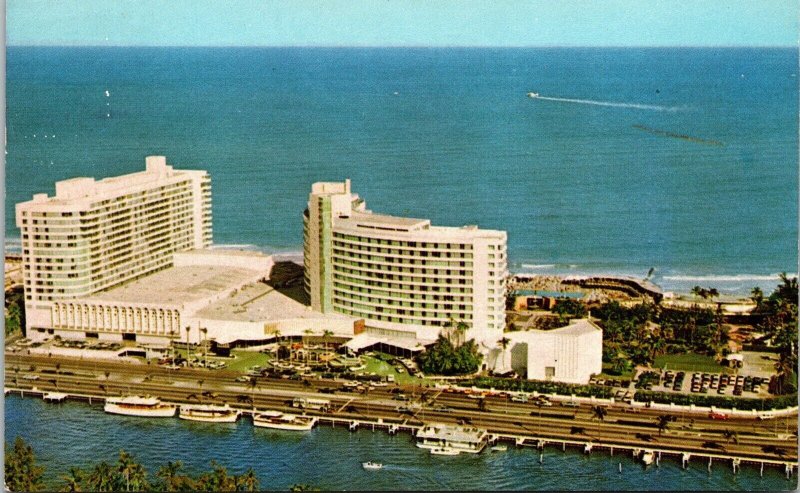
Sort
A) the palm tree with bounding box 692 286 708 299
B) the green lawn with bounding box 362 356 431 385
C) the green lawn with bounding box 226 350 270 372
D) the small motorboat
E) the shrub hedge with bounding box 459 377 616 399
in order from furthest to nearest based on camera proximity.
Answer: the palm tree with bounding box 692 286 708 299, the green lawn with bounding box 226 350 270 372, the green lawn with bounding box 362 356 431 385, the shrub hedge with bounding box 459 377 616 399, the small motorboat

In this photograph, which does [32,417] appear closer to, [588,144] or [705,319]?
[705,319]

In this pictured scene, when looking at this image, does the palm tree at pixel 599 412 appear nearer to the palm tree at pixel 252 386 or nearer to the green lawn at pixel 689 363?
the green lawn at pixel 689 363

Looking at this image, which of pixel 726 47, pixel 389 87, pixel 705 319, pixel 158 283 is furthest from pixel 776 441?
pixel 389 87

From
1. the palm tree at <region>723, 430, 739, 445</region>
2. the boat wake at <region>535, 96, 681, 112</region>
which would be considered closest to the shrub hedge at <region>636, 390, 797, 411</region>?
the palm tree at <region>723, 430, 739, 445</region>

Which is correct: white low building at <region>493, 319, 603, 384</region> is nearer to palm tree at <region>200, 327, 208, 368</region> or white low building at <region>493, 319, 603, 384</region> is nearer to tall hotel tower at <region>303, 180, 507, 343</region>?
tall hotel tower at <region>303, 180, 507, 343</region>

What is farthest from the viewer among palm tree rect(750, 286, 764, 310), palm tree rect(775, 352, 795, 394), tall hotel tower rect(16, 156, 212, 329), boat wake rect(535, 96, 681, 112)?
boat wake rect(535, 96, 681, 112)

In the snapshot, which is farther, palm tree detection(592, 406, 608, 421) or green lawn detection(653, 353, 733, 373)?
green lawn detection(653, 353, 733, 373)

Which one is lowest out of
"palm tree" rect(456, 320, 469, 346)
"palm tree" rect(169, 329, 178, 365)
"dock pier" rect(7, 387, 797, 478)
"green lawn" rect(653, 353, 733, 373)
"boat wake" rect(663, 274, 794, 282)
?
"dock pier" rect(7, 387, 797, 478)
